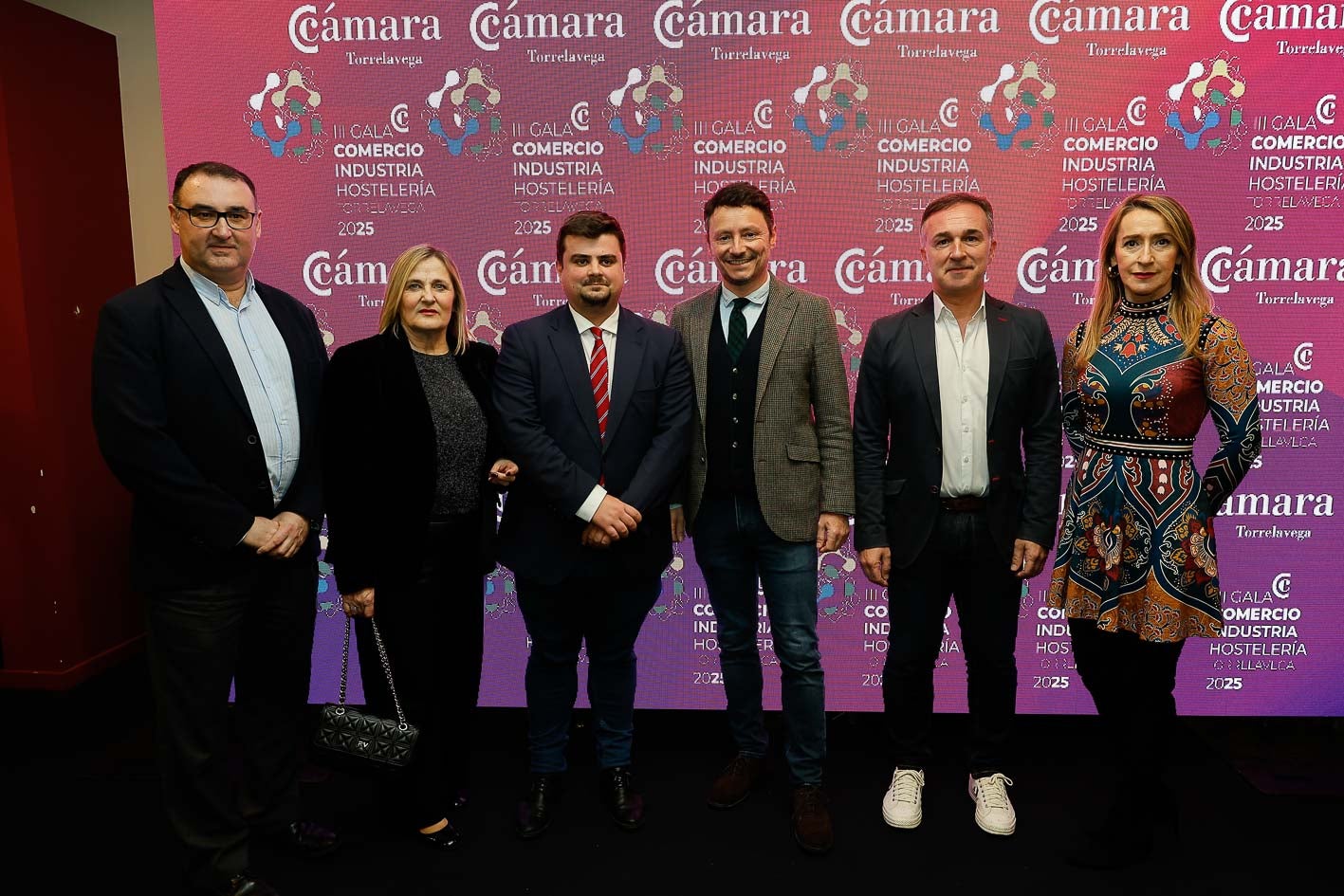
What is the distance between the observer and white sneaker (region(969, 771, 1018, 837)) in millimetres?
2598

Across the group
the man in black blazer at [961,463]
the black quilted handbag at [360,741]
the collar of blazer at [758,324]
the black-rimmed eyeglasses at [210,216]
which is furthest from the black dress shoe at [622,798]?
the black-rimmed eyeglasses at [210,216]

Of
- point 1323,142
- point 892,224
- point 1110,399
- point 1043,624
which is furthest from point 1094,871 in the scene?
point 1323,142

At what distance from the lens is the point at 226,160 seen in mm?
3322

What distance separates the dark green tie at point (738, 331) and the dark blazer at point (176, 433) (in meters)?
1.37

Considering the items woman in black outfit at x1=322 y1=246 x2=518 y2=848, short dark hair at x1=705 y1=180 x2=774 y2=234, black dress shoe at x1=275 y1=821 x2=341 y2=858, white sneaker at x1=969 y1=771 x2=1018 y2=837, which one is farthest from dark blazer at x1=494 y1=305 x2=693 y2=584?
white sneaker at x1=969 y1=771 x2=1018 y2=837

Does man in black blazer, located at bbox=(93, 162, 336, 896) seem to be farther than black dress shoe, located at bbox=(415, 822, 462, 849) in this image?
No

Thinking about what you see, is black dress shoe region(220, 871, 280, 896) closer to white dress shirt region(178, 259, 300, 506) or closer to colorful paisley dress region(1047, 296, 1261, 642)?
white dress shirt region(178, 259, 300, 506)

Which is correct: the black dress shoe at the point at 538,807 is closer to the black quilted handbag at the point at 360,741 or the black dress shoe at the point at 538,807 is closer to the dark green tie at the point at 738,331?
the black quilted handbag at the point at 360,741

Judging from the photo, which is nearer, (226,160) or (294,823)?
(294,823)

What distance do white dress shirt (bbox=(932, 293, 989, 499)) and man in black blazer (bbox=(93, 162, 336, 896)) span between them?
1852 mm

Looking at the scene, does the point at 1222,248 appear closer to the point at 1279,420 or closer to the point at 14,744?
the point at 1279,420

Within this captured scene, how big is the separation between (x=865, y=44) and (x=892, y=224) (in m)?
0.67

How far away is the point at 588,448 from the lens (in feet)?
8.13

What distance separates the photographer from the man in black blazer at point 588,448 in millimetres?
2426
